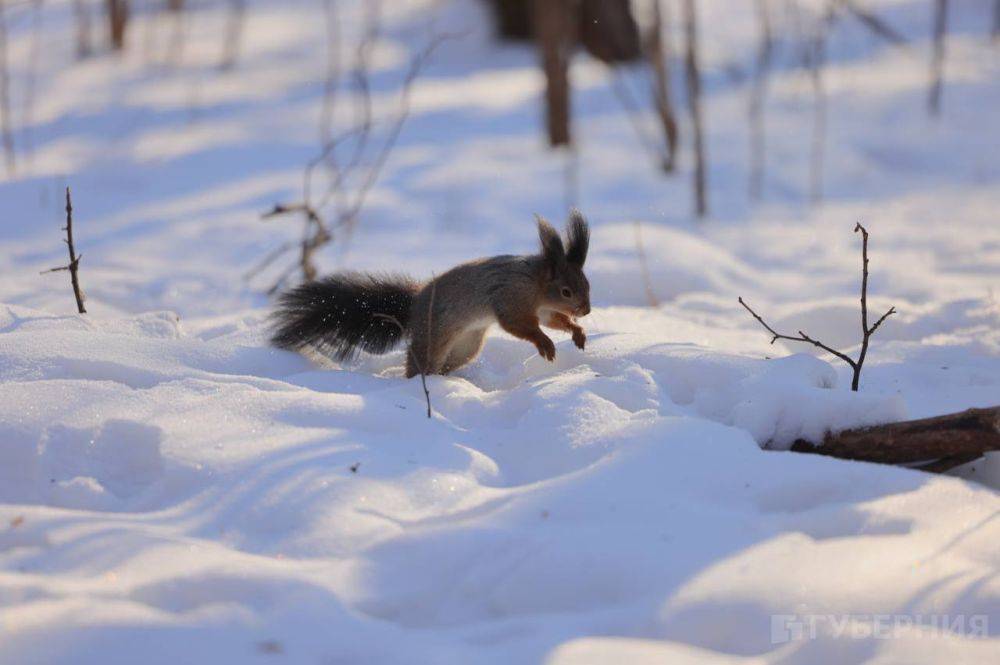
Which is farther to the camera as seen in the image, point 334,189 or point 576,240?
point 334,189

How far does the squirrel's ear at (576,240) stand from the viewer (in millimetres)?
3785

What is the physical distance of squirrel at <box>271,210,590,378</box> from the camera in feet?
12.2

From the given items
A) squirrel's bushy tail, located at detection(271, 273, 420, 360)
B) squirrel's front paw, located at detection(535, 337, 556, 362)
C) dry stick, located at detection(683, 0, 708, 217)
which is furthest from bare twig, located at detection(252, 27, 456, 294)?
dry stick, located at detection(683, 0, 708, 217)

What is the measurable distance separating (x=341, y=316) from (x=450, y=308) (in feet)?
1.32

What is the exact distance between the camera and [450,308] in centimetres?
379

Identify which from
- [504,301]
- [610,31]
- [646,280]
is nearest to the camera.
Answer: [504,301]

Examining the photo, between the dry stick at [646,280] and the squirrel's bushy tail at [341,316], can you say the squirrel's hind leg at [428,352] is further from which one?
the dry stick at [646,280]

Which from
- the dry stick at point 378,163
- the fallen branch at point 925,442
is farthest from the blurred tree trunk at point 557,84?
the fallen branch at point 925,442

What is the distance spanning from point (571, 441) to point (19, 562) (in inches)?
55.5

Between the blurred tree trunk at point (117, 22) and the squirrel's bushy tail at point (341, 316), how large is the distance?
857 cm

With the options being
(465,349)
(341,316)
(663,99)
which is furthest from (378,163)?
(663,99)

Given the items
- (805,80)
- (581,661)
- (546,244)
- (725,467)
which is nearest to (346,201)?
(546,244)

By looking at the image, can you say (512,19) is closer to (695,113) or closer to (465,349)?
(695,113)

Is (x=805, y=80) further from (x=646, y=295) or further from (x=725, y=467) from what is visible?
(x=725, y=467)
